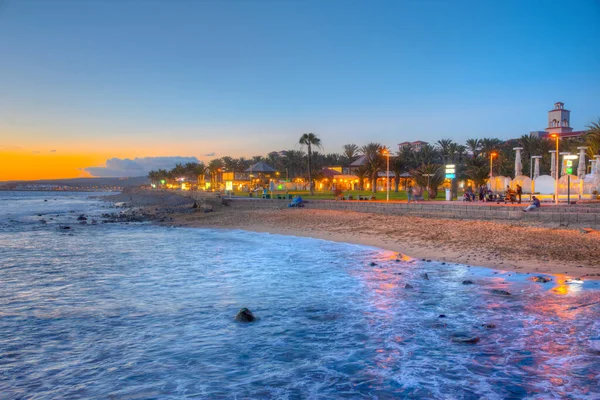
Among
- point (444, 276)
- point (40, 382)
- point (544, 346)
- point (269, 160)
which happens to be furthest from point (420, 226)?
point (269, 160)

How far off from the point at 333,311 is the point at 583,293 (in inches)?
273

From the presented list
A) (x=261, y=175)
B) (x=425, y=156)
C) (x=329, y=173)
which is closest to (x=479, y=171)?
(x=425, y=156)

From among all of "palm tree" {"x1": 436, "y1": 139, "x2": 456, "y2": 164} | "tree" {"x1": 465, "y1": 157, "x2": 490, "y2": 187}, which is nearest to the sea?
"tree" {"x1": 465, "y1": 157, "x2": 490, "y2": 187}

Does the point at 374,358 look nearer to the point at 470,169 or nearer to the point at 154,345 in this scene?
the point at 154,345

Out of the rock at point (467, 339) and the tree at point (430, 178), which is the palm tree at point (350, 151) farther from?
the rock at point (467, 339)

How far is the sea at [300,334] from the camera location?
667 cm

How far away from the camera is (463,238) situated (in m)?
22.4

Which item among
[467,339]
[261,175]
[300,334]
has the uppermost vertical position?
[261,175]

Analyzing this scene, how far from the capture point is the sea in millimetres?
6673

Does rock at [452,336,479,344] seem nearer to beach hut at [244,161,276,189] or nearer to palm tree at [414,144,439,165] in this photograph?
palm tree at [414,144,439,165]

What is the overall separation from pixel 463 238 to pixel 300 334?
16.0 metres

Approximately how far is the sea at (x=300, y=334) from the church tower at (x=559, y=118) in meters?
132

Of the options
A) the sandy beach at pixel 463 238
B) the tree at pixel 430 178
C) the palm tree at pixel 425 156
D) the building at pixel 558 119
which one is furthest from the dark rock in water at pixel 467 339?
the building at pixel 558 119

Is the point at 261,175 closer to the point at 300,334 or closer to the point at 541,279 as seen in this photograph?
the point at 541,279
